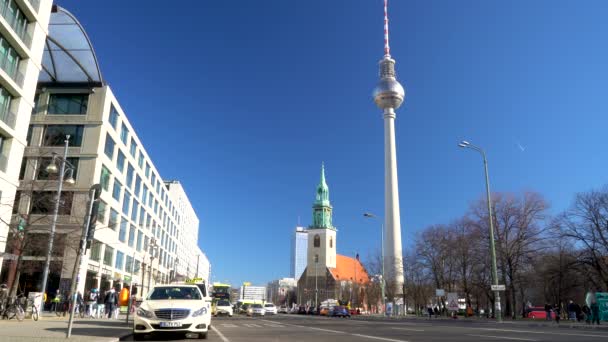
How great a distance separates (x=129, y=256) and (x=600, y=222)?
48890 millimetres

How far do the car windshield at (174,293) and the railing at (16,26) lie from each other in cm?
2041

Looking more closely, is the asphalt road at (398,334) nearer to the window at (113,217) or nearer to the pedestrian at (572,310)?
the pedestrian at (572,310)

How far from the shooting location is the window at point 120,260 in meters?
52.2

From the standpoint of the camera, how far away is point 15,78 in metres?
28.8

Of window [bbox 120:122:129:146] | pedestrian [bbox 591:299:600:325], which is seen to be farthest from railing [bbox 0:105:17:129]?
pedestrian [bbox 591:299:600:325]

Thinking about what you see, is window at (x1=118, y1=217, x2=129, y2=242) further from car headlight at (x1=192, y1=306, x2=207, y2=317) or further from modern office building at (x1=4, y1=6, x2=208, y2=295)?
car headlight at (x1=192, y1=306, x2=207, y2=317)

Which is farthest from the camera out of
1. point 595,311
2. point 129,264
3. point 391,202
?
point 391,202

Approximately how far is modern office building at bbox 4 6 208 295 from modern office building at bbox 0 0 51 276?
122 cm

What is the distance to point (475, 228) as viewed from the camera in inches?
1864

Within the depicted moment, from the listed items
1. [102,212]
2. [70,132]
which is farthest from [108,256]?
[70,132]

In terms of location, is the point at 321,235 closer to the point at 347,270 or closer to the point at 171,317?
the point at 347,270

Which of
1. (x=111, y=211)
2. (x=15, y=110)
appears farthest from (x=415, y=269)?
(x=15, y=110)

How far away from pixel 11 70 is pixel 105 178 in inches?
761

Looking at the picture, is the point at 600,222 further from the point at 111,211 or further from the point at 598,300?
the point at 111,211
